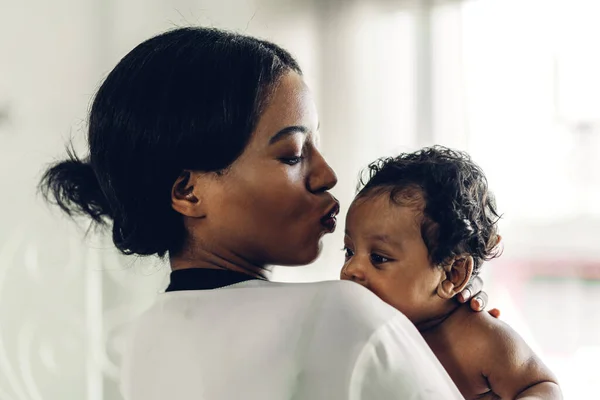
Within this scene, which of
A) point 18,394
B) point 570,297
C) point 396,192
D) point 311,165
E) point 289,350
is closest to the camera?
point 289,350

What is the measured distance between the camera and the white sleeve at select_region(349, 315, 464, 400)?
2.27ft

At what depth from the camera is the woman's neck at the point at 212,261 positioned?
34.3 inches

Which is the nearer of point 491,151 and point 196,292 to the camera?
point 196,292

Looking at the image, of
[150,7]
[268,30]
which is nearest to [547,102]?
[268,30]

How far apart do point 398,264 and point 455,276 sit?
9cm

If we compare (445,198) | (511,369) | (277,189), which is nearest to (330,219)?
(277,189)

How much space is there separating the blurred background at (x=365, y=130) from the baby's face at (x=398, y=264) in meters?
0.91

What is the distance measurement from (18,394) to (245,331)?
154cm

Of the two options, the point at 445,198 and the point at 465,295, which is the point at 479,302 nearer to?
the point at 465,295

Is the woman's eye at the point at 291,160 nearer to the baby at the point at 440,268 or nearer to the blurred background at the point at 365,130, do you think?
the baby at the point at 440,268

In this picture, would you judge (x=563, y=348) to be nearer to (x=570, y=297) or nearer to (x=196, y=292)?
(x=570, y=297)

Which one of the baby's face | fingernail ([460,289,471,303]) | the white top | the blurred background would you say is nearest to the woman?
the white top

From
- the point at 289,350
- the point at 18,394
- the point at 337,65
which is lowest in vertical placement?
the point at 18,394

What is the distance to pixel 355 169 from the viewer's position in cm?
210
